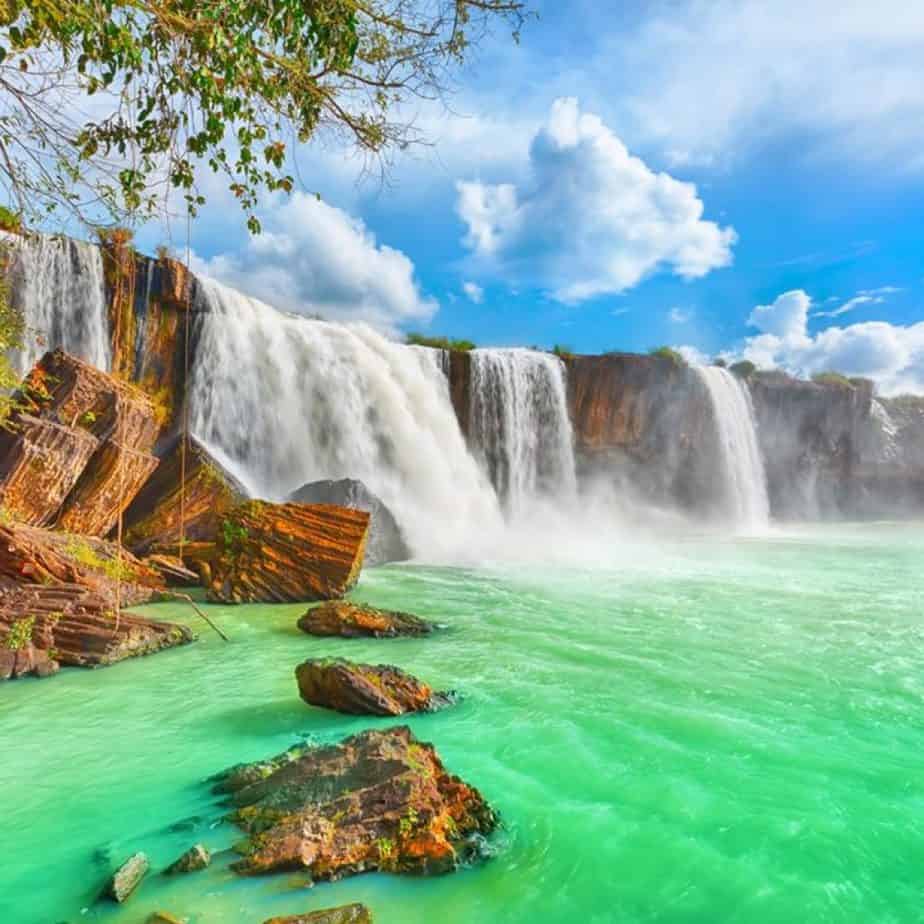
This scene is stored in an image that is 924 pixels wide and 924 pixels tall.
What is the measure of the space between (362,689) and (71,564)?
4208mm

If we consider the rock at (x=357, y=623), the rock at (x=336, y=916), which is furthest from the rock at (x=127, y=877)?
the rock at (x=357, y=623)

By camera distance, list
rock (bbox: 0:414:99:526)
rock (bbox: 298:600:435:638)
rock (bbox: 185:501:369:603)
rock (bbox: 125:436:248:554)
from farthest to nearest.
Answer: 1. rock (bbox: 125:436:248:554)
2. rock (bbox: 185:501:369:603)
3. rock (bbox: 0:414:99:526)
4. rock (bbox: 298:600:435:638)

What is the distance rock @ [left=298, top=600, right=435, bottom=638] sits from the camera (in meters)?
7.38

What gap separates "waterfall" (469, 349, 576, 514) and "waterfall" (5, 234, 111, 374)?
1159 centimetres

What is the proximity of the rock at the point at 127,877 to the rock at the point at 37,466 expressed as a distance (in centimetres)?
704

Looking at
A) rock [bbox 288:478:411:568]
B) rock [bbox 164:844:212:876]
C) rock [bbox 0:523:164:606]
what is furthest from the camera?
rock [bbox 288:478:411:568]

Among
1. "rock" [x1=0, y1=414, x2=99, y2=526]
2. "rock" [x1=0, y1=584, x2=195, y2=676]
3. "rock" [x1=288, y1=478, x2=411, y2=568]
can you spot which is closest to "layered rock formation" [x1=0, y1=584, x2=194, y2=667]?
"rock" [x1=0, y1=584, x2=195, y2=676]

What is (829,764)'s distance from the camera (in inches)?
164

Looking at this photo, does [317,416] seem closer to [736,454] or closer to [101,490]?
[101,490]

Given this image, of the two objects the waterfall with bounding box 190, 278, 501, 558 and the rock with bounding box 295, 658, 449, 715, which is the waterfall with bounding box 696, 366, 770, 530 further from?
the rock with bounding box 295, 658, 449, 715

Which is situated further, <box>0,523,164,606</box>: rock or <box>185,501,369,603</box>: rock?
<box>185,501,369,603</box>: rock

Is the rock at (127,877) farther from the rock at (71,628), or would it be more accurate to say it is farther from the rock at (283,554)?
the rock at (283,554)

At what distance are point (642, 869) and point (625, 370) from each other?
25.0 metres

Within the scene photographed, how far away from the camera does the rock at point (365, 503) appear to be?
12461mm
